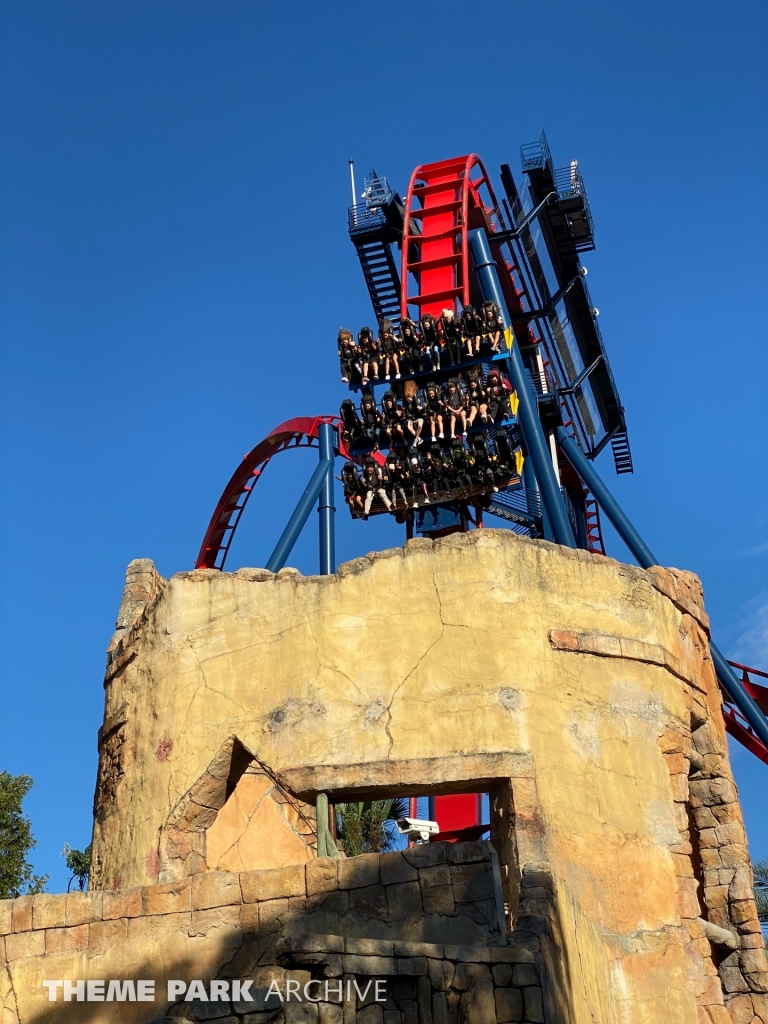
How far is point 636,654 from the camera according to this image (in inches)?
413

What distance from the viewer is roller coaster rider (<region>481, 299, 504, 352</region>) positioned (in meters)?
19.4

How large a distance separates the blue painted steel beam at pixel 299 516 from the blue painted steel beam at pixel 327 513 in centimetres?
8

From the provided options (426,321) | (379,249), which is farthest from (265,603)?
(379,249)

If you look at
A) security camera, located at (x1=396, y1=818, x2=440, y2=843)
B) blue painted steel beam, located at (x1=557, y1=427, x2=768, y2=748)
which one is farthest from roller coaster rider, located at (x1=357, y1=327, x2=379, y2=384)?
security camera, located at (x1=396, y1=818, x2=440, y2=843)

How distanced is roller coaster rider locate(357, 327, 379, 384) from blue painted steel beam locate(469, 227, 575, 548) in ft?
6.51

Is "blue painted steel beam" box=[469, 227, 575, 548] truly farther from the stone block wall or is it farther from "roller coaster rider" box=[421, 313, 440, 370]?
the stone block wall

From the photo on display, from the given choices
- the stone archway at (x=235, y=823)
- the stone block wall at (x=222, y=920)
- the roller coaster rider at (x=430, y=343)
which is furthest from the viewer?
the roller coaster rider at (x=430, y=343)

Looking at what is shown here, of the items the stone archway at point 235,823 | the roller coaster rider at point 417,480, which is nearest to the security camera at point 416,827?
the stone archway at point 235,823

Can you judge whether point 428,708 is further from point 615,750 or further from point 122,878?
point 122,878

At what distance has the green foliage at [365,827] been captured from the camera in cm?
2231

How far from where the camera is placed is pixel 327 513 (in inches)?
825

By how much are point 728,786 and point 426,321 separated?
1011 cm

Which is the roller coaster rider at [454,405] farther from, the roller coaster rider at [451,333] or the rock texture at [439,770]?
the rock texture at [439,770]

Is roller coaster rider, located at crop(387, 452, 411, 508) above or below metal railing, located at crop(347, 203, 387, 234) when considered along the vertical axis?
below
